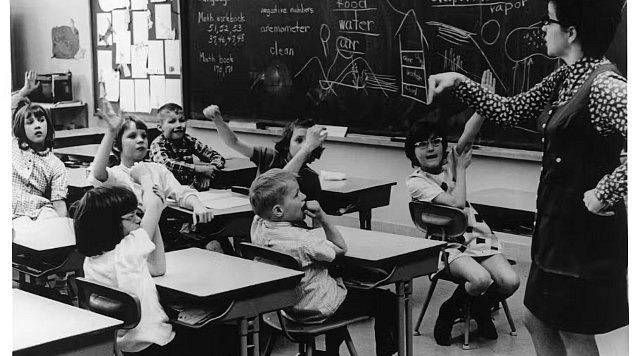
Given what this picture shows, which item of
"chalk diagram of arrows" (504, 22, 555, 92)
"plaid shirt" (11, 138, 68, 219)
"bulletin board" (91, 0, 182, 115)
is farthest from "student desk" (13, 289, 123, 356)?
"chalk diagram of arrows" (504, 22, 555, 92)

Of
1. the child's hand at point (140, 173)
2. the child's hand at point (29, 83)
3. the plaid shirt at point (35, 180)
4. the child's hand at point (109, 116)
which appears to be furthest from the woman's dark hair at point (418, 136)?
the child's hand at point (29, 83)

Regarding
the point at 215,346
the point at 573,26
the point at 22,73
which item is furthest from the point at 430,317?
the point at 22,73

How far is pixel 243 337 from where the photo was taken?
12.0 ft

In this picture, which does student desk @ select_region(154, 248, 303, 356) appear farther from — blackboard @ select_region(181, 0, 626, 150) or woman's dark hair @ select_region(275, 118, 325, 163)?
blackboard @ select_region(181, 0, 626, 150)

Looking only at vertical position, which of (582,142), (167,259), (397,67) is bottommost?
(167,259)

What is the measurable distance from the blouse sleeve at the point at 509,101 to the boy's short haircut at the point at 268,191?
2.63 ft

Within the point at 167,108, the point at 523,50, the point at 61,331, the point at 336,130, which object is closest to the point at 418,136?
the point at 336,130

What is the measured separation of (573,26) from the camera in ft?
12.0

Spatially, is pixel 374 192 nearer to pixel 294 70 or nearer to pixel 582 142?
pixel 294 70

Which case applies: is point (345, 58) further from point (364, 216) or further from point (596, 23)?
point (596, 23)

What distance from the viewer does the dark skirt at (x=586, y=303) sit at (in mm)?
3727

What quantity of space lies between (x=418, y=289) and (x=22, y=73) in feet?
6.12

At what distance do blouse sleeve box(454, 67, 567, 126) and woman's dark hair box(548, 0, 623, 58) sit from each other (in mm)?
136

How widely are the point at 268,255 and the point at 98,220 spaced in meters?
0.69
